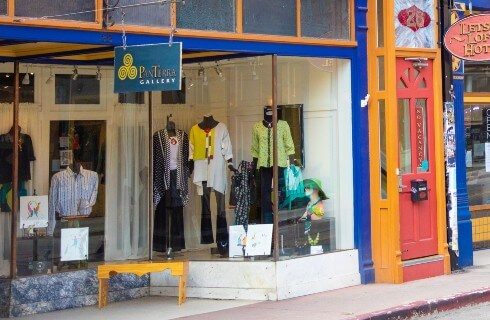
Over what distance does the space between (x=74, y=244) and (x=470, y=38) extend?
20.5 feet

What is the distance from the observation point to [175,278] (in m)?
12.9

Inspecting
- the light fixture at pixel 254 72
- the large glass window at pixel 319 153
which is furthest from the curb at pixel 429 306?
the light fixture at pixel 254 72

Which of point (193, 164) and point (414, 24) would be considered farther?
point (414, 24)

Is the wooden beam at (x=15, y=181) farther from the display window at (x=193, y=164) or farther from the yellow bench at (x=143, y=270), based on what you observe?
the yellow bench at (x=143, y=270)

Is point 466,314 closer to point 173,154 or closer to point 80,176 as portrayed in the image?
point 173,154

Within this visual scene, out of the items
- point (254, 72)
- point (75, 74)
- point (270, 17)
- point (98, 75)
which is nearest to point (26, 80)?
point (75, 74)

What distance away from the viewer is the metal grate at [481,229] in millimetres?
16719

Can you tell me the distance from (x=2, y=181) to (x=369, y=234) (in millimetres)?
5001

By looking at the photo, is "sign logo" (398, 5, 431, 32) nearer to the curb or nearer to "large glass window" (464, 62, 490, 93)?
"large glass window" (464, 62, 490, 93)

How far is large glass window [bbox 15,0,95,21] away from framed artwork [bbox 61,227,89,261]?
3.12m

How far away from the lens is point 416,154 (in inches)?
555

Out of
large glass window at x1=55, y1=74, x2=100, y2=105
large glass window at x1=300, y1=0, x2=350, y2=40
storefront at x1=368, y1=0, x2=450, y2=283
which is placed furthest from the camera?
storefront at x1=368, y1=0, x2=450, y2=283

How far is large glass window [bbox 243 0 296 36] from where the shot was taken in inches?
482

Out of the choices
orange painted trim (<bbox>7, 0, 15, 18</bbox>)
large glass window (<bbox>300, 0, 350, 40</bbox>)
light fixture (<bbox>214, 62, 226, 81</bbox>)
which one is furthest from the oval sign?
orange painted trim (<bbox>7, 0, 15, 18</bbox>)
